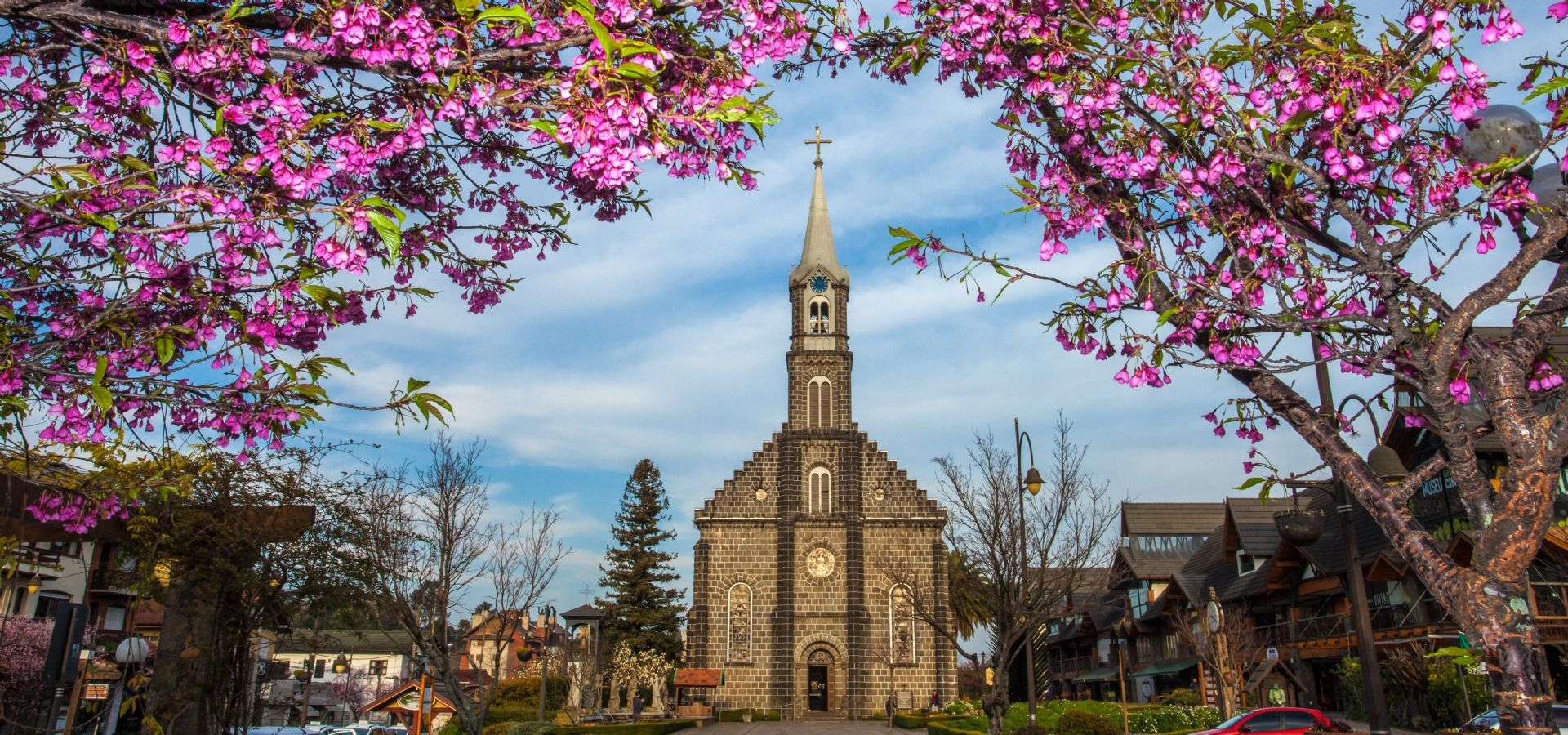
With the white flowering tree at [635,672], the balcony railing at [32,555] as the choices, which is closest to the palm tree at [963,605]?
the white flowering tree at [635,672]

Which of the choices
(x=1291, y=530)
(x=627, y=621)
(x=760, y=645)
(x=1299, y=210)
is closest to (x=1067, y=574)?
(x=1291, y=530)

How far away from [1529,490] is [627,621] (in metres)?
55.3

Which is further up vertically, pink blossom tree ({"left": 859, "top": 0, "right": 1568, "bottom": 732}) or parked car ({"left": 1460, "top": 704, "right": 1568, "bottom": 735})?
pink blossom tree ({"left": 859, "top": 0, "right": 1568, "bottom": 732})

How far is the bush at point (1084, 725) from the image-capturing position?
21672 mm

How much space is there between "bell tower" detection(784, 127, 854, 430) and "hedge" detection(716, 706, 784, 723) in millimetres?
12788

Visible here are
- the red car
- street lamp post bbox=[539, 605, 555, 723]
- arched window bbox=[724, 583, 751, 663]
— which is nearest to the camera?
the red car

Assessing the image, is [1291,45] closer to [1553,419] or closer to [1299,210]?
[1299,210]

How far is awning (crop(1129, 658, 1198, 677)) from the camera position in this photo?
135 ft

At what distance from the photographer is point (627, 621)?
56.5 meters

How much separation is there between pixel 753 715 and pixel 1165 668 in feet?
59.4

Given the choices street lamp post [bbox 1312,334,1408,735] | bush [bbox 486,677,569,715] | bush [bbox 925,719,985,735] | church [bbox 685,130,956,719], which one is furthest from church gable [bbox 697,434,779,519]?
street lamp post [bbox 1312,334,1408,735]

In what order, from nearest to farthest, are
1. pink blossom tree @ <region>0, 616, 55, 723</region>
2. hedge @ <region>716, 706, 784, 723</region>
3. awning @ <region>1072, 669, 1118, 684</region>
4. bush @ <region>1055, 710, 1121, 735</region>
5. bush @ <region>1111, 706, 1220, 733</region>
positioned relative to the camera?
1. bush @ <region>1055, 710, 1121, 735</region>
2. pink blossom tree @ <region>0, 616, 55, 723</region>
3. bush @ <region>1111, 706, 1220, 733</region>
4. hedge @ <region>716, 706, 784, 723</region>
5. awning @ <region>1072, 669, 1118, 684</region>

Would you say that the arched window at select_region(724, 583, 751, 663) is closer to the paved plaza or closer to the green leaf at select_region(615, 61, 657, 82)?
the paved plaza

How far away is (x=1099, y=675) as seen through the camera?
5059 cm
